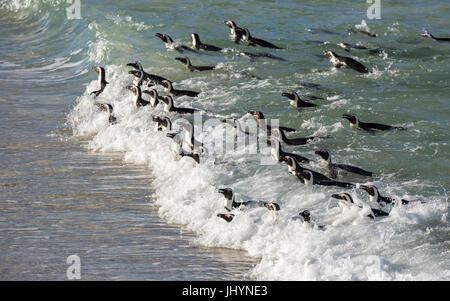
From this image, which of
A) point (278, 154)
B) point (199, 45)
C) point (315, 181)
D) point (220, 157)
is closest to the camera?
point (315, 181)

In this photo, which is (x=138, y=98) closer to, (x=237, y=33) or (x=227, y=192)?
(x=237, y=33)

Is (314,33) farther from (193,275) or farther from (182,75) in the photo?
(193,275)

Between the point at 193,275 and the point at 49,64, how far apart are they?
681 inches

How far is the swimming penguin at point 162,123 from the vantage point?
18.0 meters

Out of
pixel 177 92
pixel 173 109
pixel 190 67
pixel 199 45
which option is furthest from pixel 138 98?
pixel 199 45

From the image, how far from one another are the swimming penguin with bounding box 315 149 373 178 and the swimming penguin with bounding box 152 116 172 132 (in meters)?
3.75

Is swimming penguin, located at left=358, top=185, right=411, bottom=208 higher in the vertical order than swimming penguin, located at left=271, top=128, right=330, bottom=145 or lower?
higher

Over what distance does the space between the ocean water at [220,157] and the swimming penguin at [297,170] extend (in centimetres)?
26

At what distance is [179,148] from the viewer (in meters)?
16.4

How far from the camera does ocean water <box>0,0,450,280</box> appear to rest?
1163 centimetres

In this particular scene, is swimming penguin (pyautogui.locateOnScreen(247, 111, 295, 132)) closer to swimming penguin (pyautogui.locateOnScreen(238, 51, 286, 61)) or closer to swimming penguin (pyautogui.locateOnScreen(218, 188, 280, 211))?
swimming penguin (pyautogui.locateOnScreen(218, 188, 280, 211))

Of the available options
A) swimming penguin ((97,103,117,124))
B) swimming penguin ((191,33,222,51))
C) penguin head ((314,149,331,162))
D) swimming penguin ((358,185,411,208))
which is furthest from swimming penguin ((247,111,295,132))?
swimming penguin ((191,33,222,51))

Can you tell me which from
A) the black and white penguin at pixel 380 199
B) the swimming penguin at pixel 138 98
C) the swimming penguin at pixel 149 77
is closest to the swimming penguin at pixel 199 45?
the swimming penguin at pixel 149 77

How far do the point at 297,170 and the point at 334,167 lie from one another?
638mm
